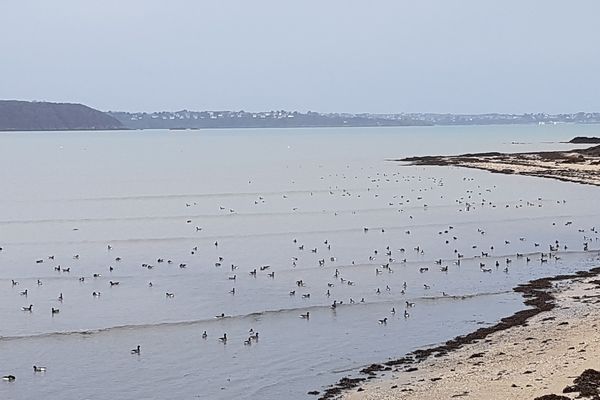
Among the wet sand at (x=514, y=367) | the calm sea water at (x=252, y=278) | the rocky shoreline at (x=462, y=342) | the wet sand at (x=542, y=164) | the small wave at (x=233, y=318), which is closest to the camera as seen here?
the wet sand at (x=514, y=367)

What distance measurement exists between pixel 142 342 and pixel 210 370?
11.1 feet

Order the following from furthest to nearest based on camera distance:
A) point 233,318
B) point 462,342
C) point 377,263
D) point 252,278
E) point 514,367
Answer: point 377,263 < point 252,278 < point 233,318 < point 462,342 < point 514,367

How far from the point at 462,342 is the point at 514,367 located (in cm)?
341

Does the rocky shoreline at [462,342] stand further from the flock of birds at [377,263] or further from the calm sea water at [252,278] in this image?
the flock of birds at [377,263]

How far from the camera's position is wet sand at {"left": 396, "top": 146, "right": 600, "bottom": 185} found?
7634 cm

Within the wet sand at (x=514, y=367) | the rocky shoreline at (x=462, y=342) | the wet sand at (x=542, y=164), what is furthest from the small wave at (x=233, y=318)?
the wet sand at (x=542, y=164)

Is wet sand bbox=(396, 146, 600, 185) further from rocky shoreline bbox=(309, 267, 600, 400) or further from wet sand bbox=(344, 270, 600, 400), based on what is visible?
wet sand bbox=(344, 270, 600, 400)

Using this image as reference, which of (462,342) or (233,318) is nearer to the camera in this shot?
(462,342)

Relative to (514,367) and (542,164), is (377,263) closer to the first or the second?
(514,367)

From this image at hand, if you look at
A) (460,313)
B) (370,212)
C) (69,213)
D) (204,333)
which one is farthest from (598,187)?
(204,333)

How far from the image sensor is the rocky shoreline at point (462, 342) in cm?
1831

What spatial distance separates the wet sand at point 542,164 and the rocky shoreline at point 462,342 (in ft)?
141

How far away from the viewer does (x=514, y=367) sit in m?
18.4

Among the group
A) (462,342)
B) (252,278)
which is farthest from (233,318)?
(462,342)
